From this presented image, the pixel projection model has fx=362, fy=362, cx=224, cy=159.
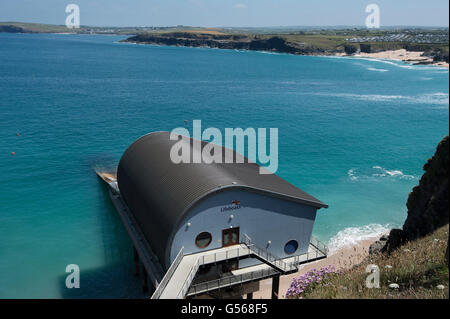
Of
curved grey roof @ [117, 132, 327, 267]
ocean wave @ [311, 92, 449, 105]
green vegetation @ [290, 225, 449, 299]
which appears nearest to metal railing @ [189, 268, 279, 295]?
curved grey roof @ [117, 132, 327, 267]

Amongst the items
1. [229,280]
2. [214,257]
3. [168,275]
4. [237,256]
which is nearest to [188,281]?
[168,275]

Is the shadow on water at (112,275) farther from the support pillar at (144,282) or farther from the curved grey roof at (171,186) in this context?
the curved grey roof at (171,186)

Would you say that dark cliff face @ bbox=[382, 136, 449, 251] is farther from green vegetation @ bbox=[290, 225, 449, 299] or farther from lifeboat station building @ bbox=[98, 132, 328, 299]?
lifeboat station building @ bbox=[98, 132, 328, 299]

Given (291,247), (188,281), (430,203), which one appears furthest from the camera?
(291,247)

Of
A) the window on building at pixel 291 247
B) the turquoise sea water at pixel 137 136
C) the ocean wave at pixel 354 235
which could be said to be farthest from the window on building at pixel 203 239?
the ocean wave at pixel 354 235

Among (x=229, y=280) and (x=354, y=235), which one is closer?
(x=229, y=280)

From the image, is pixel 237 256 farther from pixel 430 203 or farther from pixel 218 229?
pixel 430 203

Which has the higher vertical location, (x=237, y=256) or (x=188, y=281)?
(x=237, y=256)

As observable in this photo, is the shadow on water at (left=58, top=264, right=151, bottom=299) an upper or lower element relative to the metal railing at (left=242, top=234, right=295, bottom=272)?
lower
